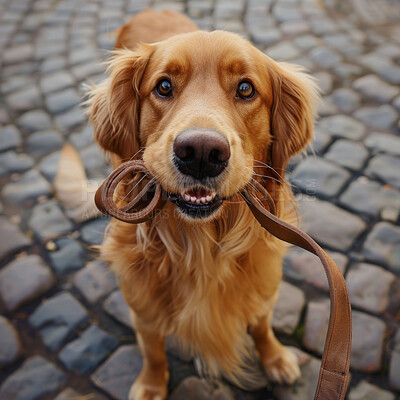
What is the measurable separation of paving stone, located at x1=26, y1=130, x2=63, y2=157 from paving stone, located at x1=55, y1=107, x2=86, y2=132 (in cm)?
12

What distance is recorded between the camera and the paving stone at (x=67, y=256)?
2.85 metres

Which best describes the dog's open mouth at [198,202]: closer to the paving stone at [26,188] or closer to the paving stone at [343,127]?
the paving stone at [26,188]

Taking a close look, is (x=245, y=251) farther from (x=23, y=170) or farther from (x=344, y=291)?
(x=23, y=170)

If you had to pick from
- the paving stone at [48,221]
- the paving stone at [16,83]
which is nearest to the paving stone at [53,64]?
the paving stone at [16,83]

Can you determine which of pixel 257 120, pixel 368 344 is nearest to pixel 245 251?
pixel 257 120

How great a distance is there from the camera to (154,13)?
3.23 m

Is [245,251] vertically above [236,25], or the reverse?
[236,25]

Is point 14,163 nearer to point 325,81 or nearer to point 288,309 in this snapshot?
point 288,309

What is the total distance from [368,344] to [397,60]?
11.7 feet

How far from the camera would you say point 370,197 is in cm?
312

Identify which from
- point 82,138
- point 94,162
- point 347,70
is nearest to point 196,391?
point 94,162

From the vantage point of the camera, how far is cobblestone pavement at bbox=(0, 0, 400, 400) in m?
2.33

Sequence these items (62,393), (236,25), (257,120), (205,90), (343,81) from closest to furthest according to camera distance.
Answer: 1. (205,90)
2. (257,120)
3. (62,393)
4. (343,81)
5. (236,25)

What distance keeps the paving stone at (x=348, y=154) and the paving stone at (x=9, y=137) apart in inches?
119
